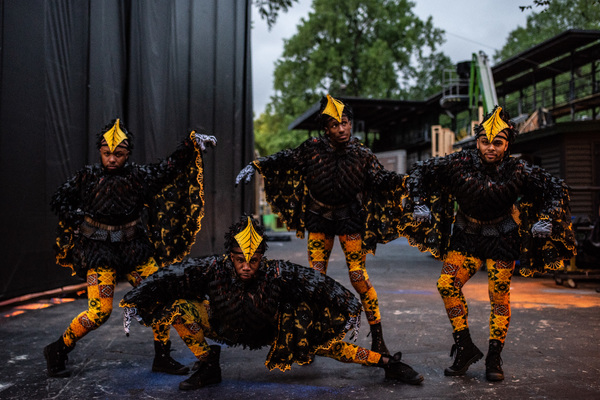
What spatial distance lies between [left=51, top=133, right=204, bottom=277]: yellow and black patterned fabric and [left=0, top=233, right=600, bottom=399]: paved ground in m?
0.85

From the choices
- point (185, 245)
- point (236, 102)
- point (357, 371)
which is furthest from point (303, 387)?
point (236, 102)

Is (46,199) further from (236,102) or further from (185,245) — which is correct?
(236,102)

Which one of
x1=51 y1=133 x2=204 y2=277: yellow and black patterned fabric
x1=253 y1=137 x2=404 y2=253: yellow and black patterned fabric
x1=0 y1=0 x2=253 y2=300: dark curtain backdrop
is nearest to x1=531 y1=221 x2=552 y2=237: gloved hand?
x1=253 y1=137 x2=404 y2=253: yellow and black patterned fabric

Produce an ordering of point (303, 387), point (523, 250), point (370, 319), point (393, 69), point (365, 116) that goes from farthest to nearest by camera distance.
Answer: point (393, 69) → point (365, 116) → point (370, 319) → point (523, 250) → point (303, 387)

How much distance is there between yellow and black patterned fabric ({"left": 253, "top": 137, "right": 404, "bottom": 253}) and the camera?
13.6 ft

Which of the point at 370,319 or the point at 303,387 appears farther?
the point at 370,319

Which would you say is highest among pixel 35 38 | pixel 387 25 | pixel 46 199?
pixel 387 25

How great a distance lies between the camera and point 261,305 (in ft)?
10.7

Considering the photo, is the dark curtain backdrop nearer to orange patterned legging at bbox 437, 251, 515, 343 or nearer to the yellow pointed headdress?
the yellow pointed headdress

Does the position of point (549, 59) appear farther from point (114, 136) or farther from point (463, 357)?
point (114, 136)

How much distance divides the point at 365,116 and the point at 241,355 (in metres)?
23.2

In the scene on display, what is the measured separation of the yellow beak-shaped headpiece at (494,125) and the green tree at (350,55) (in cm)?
2921

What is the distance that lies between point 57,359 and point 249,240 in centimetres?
186

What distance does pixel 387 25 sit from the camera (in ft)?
114
